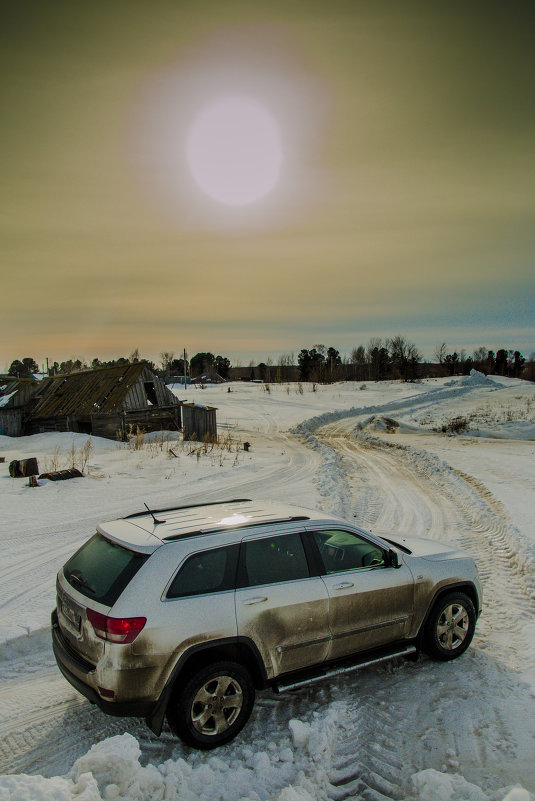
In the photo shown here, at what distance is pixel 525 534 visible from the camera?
9031 mm

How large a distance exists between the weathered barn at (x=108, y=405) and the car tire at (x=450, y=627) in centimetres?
2203

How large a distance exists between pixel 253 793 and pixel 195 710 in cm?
73

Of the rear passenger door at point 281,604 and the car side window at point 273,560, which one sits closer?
the rear passenger door at point 281,604

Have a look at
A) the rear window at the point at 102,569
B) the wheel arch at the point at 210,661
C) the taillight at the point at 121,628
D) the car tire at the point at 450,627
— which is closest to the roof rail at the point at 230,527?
the rear window at the point at 102,569

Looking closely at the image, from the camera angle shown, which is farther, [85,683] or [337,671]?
[337,671]

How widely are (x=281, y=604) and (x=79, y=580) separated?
1748 mm

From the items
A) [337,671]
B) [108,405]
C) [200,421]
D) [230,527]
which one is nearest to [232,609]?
[230,527]

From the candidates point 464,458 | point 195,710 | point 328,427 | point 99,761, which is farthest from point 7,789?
point 328,427

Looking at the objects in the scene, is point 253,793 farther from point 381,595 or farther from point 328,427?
point 328,427

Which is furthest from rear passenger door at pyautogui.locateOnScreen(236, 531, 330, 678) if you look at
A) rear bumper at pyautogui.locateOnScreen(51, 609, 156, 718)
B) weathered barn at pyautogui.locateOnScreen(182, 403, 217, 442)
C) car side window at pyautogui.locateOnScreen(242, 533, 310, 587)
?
weathered barn at pyautogui.locateOnScreen(182, 403, 217, 442)

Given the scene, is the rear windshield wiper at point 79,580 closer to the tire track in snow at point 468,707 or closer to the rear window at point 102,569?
the rear window at point 102,569

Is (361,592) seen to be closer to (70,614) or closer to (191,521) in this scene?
(191,521)

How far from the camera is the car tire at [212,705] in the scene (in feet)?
12.3

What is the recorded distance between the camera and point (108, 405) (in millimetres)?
26031
